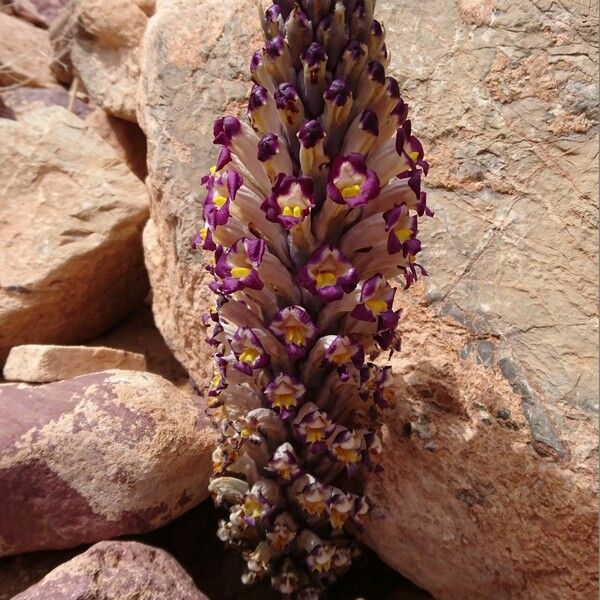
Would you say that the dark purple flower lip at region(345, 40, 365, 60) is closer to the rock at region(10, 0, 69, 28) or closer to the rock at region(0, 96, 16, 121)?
the rock at region(0, 96, 16, 121)

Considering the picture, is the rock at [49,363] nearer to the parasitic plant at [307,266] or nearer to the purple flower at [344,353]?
the parasitic plant at [307,266]

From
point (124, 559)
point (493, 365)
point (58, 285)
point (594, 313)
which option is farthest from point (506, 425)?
point (58, 285)

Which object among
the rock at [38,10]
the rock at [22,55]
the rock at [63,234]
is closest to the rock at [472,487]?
the rock at [63,234]

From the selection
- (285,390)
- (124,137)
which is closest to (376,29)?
(285,390)

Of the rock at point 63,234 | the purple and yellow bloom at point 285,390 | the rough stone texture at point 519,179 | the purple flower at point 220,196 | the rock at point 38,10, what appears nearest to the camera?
the purple flower at point 220,196

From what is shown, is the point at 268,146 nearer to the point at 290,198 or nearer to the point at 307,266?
the point at 290,198

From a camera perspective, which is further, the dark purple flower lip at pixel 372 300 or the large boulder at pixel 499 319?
the large boulder at pixel 499 319
